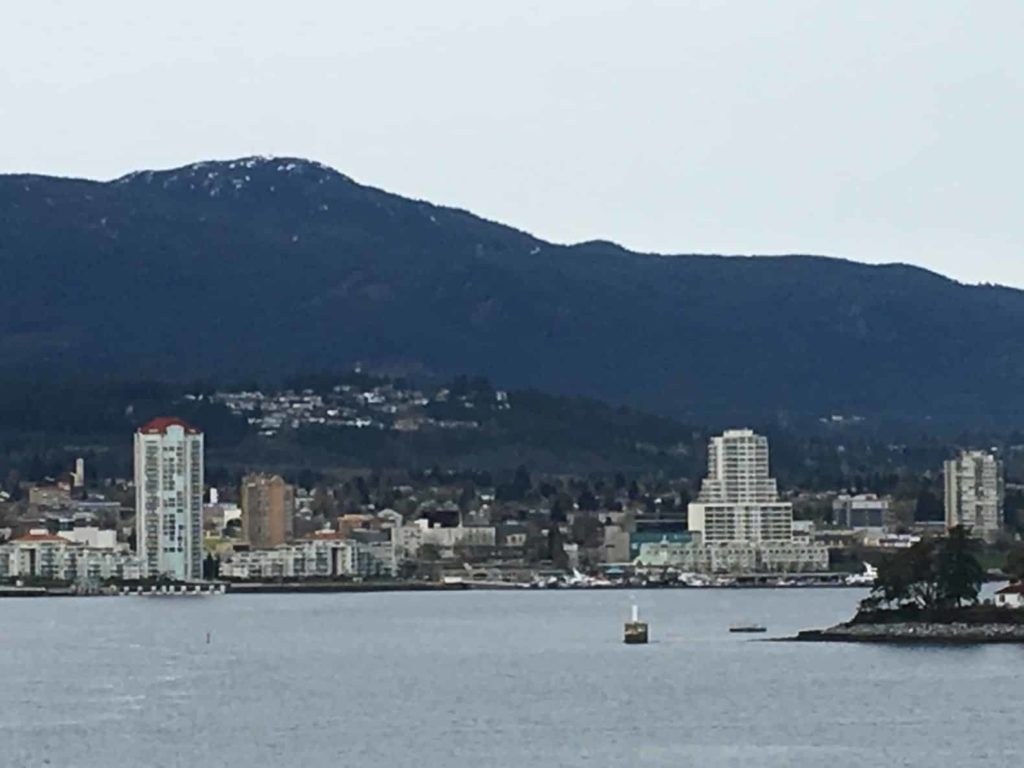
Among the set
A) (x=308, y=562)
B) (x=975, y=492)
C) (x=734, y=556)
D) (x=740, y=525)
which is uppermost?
(x=975, y=492)

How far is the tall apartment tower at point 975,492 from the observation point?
143m

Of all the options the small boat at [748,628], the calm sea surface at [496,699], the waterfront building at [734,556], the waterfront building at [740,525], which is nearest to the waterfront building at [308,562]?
the waterfront building at [734,556]

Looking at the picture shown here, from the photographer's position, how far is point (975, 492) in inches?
5650

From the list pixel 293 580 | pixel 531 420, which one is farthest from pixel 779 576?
pixel 531 420

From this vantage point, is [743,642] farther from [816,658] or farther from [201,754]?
[201,754]

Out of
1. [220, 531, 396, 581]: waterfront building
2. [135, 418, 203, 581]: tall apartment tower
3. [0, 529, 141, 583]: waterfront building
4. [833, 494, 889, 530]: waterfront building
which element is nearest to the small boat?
[135, 418, 203, 581]: tall apartment tower

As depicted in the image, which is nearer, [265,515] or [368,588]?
[368,588]

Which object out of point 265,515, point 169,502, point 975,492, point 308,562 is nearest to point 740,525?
point 975,492

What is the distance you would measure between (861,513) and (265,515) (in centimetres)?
2804

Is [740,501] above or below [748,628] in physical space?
above

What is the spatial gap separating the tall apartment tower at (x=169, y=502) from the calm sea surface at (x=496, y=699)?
40853 mm

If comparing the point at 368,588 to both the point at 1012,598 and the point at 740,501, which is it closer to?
the point at 740,501

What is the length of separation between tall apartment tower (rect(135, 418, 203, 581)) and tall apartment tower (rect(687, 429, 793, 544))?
24.8m

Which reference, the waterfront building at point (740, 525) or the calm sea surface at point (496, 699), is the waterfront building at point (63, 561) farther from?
the calm sea surface at point (496, 699)
